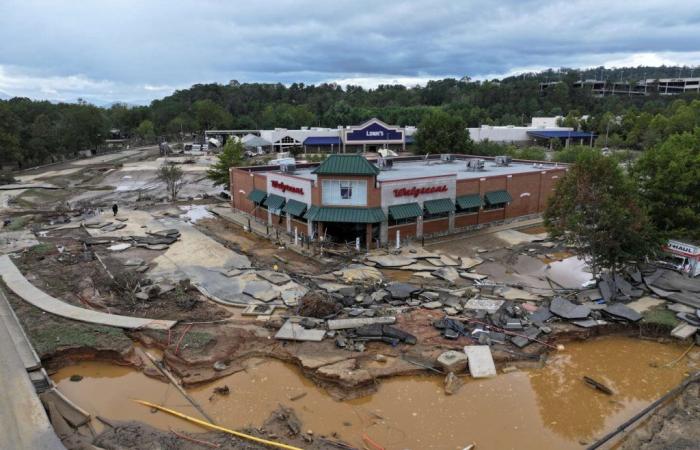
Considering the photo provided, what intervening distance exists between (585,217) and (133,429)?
2238cm

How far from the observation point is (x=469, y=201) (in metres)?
36.3

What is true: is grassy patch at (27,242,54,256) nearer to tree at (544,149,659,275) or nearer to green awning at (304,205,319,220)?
green awning at (304,205,319,220)

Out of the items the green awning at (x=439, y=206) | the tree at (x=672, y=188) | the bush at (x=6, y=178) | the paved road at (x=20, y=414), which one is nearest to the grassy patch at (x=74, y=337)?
the paved road at (x=20, y=414)

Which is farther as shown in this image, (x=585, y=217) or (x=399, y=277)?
(x=399, y=277)

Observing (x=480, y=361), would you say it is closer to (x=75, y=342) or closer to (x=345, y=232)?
(x=75, y=342)

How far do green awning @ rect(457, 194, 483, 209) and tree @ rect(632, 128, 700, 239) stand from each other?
11.4 m

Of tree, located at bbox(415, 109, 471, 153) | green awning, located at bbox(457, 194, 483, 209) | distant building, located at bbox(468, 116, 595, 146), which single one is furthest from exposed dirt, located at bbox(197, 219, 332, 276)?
distant building, located at bbox(468, 116, 595, 146)

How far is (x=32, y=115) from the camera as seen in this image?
9931cm

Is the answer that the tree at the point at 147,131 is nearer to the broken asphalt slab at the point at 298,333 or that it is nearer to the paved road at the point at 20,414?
the paved road at the point at 20,414

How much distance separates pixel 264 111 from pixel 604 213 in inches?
5077

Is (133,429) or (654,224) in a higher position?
(654,224)

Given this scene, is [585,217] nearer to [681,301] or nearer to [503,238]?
[681,301]

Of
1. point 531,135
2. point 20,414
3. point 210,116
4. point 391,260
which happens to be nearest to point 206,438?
point 20,414

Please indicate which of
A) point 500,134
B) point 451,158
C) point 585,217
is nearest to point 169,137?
point 500,134
